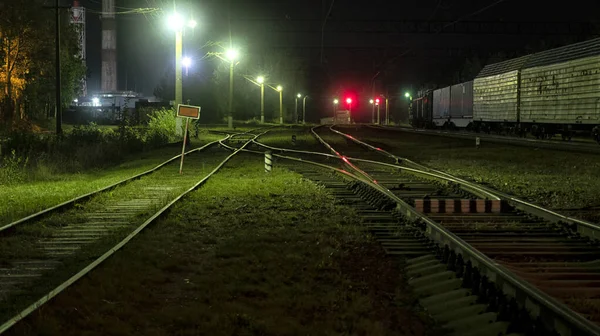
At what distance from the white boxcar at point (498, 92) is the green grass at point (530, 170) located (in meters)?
9.05

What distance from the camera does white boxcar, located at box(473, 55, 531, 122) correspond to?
124ft

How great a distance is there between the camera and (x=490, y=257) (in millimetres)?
7676

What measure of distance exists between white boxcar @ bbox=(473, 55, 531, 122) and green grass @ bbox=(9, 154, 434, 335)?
29.3 meters

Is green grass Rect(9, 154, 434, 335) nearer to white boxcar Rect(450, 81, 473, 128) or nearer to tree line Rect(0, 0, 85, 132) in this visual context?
white boxcar Rect(450, 81, 473, 128)

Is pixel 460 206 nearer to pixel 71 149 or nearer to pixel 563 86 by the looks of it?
pixel 71 149

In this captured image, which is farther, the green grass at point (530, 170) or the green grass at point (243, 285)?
the green grass at point (530, 170)

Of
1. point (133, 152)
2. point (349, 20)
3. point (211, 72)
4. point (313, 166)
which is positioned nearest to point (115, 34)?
point (211, 72)

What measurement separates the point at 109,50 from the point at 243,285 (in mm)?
170331

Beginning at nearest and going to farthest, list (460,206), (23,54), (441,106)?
(460,206)
(23,54)
(441,106)

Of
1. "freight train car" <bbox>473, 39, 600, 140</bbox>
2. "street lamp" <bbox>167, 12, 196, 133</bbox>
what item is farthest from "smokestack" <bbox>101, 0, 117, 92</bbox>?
"freight train car" <bbox>473, 39, 600, 140</bbox>

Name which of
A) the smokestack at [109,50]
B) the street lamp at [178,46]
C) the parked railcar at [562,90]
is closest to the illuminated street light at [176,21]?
the street lamp at [178,46]

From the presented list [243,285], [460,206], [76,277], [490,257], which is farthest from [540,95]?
[76,277]

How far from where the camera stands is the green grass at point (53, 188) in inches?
504

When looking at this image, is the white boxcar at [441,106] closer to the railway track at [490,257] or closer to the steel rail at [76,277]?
the railway track at [490,257]
